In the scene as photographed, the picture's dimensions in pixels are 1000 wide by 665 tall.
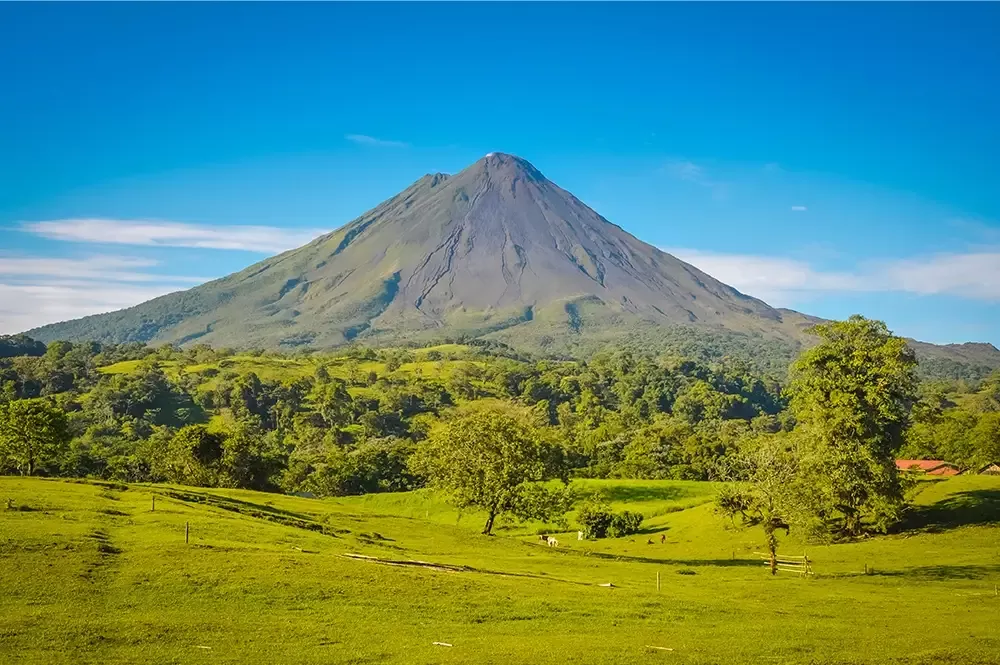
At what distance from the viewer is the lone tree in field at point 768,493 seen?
4062 cm

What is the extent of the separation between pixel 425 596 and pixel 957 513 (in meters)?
39.8

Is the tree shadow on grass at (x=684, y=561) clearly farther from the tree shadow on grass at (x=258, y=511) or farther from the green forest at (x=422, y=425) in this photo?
the tree shadow on grass at (x=258, y=511)

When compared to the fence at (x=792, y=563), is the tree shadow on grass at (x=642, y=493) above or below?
below

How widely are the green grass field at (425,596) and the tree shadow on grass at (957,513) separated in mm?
506

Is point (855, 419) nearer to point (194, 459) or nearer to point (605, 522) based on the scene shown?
point (605, 522)

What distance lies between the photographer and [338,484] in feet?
316

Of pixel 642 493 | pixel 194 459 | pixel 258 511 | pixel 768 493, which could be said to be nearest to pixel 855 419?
pixel 768 493

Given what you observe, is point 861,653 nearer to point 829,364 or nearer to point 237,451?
point 829,364

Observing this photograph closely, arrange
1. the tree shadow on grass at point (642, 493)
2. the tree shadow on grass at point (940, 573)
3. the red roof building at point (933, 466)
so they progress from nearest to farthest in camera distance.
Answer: the tree shadow on grass at point (940, 573)
the tree shadow on grass at point (642, 493)
the red roof building at point (933, 466)

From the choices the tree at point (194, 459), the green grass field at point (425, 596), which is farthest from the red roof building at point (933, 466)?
the tree at point (194, 459)

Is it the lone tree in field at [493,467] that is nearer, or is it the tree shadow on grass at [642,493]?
the lone tree in field at [493,467]

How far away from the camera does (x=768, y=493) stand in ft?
133

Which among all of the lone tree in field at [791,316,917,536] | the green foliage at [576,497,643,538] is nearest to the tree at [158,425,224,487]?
the green foliage at [576,497,643,538]

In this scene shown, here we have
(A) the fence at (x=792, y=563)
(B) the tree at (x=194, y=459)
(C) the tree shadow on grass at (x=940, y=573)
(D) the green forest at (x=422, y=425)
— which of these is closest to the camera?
(C) the tree shadow on grass at (x=940, y=573)
